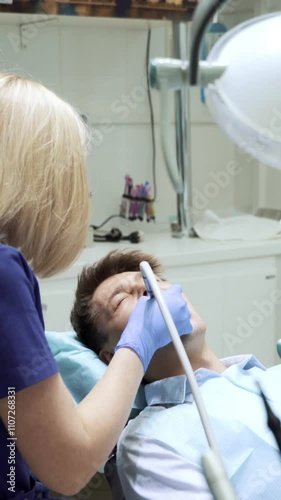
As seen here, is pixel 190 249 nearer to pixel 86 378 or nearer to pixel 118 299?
pixel 118 299

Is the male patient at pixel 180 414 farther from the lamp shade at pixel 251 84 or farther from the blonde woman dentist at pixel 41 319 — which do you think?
the lamp shade at pixel 251 84

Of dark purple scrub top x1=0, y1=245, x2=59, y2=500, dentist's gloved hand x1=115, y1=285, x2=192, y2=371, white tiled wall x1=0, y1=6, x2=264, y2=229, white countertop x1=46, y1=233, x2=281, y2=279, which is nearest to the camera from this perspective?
dark purple scrub top x1=0, y1=245, x2=59, y2=500

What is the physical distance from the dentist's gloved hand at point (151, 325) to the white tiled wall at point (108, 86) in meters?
1.55

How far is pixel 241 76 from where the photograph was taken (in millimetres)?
1064

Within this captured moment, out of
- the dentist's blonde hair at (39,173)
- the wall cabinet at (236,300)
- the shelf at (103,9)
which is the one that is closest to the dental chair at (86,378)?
the dentist's blonde hair at (39,173)

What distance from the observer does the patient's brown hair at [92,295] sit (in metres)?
1.62

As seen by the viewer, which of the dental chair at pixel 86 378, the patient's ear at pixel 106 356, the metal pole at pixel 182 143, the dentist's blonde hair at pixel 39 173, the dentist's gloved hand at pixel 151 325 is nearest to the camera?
the dentist's blonde hair at pixel 39 173

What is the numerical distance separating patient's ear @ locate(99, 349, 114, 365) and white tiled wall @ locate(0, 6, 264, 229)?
54.8 inches

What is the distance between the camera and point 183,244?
9.07ft

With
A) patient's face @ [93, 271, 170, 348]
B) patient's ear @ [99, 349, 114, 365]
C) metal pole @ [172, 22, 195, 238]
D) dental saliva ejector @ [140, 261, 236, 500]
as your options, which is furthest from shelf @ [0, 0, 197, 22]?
dental saliva ejector @ [140, 261, 236, 500]

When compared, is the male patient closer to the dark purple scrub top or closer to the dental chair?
the dental chair

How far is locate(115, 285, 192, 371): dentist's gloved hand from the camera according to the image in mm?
1201

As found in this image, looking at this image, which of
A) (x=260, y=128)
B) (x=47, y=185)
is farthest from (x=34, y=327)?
(x=260, y=128)

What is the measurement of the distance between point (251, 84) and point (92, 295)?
2.50 ft
